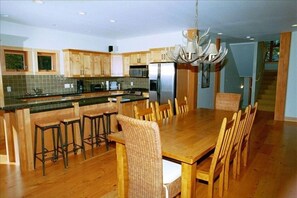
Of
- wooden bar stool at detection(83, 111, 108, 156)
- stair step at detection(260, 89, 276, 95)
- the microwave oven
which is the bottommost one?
wooden bar stool at detection(83, 111, 108, 156)

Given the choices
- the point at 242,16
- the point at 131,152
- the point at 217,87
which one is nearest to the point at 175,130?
the point at 131,152

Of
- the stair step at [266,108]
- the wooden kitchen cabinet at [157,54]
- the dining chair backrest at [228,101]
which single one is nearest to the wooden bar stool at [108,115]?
the dining chair backrest at [228,101]

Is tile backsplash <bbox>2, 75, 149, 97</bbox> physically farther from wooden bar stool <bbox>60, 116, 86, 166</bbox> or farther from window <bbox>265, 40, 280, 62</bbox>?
window <bbox>265, 40, 280, 62</bbox>

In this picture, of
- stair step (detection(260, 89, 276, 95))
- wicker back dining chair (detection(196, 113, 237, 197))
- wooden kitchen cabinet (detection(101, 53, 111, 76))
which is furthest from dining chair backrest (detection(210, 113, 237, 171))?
stair step (detection(260, 89, 276, 95))

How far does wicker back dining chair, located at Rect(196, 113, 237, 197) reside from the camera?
6.18 feet

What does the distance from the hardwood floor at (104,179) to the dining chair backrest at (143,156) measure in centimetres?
85

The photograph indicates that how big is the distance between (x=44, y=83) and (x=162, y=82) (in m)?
3.22

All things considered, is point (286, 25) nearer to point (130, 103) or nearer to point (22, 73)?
point (130, 103)

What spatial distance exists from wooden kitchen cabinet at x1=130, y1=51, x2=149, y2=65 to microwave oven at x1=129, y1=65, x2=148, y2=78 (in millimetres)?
126

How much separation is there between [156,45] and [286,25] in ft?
11.2

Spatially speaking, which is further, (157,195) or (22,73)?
(22,73)

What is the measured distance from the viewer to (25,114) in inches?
118

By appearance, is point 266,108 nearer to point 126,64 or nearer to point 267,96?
point 267,96

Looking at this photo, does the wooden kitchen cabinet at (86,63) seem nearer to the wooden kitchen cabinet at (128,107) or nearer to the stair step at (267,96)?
the wooden kitchen cabinet at (128,107)
